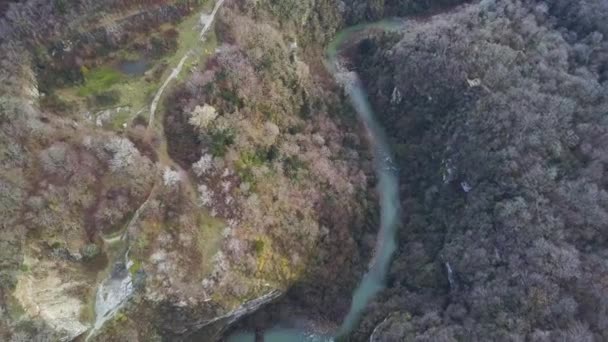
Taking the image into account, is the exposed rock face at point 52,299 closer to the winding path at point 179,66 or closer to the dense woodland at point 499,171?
the winding path at point 179,66

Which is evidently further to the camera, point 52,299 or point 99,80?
point 99,80

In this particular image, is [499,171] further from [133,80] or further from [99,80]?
[99,80]

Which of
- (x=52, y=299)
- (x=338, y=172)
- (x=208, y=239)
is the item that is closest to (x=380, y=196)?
(x=338, y=172)

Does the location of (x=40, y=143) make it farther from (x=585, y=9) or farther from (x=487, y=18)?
(x=585, y=9)

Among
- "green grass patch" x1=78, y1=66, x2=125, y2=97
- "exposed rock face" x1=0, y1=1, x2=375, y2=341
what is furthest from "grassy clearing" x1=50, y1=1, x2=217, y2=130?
"exposed rock face" x1=0, y1=1, x2=375, y2=341

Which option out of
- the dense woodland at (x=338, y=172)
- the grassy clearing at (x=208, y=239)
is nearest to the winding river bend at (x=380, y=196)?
the dense woodland at (x=338, y=172)

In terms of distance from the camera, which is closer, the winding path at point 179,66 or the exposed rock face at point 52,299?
the exposed rock face at point 52,299

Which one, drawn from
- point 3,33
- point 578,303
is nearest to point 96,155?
point 3,33
